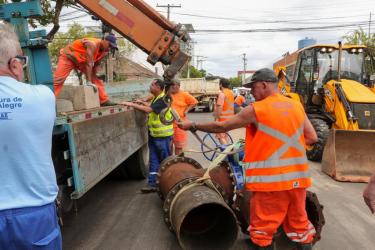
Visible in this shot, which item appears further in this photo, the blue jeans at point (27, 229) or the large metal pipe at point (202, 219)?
the large metal pipe at point (202, 219)

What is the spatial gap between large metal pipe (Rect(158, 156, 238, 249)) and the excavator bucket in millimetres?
3548

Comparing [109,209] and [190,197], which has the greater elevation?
[190,197]

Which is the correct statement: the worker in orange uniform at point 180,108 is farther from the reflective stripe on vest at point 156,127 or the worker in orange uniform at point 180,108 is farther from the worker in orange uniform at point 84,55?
the worker in orange uniform at point 84,55

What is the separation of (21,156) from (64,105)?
2.95m

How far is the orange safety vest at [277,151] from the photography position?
11.5 feet

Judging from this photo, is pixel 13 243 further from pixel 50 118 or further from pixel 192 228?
pixel 192 228

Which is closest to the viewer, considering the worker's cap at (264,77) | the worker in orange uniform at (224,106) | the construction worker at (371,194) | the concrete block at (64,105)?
the construction worker at (371,194)

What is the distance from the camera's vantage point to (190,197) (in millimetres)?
4070

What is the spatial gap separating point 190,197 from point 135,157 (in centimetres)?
342

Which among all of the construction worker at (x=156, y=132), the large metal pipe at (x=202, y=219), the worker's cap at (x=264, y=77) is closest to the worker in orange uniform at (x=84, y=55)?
the construction worker at (x=156, y=132)

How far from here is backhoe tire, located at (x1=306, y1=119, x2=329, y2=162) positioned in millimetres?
8859

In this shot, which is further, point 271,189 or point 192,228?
point 192,228

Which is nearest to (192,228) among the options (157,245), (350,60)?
(157,245)

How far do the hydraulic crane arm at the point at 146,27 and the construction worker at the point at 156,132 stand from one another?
0.86 meters
